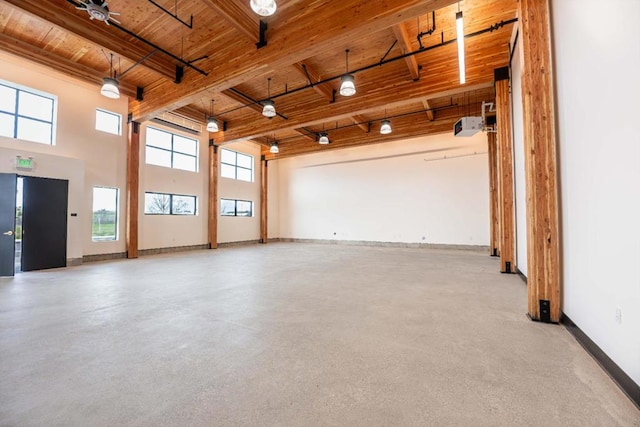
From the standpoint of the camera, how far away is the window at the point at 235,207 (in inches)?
451

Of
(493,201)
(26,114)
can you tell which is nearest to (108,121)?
(26,114)

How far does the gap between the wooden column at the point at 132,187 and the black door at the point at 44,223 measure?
1.47m

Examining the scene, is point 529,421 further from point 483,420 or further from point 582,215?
point 582,215

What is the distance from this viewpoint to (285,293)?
3996 mm

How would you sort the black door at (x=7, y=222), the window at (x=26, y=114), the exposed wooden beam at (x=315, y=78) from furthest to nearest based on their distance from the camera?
the exposed wooden beam at (x=315, y=78), the window at (x=26, y=114), the black door at (x=7, y=222)

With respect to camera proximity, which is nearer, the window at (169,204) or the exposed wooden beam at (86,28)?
the exposed wooden beam at (86,28)

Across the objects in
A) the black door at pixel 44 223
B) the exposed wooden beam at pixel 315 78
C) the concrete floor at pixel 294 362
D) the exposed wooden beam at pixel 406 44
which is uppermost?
the exposed wooden beam at pixel 315 78

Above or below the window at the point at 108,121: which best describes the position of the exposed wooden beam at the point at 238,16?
above

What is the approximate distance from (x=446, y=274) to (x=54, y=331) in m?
5.81

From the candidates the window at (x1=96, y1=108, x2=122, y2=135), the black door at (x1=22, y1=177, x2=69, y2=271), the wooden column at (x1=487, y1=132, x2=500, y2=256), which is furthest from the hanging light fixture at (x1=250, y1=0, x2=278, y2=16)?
the wooden column at (x1=487, y1=132, x2=500, y2=256)

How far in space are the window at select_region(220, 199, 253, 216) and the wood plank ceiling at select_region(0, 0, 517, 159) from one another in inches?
177

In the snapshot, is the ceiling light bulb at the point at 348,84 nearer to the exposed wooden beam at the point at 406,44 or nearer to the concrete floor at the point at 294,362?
the exposed wooden beam at the point at 406,44

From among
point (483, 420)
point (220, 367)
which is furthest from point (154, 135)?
point (483, 420)

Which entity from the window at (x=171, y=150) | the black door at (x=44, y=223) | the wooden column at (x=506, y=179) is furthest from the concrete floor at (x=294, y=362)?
the window at (x=171, y=150)
